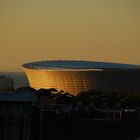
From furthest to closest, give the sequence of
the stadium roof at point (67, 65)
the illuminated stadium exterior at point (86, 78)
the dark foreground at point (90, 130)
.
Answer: the stadium roof at point (67, 65) < the illuminated stadium exterior at point (86, 78) < the dark foreground at point (90, 130)

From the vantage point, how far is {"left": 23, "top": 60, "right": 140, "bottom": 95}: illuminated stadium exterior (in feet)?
223

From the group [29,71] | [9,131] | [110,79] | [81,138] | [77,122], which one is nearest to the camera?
[9,131]

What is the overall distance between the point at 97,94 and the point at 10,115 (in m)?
38.2

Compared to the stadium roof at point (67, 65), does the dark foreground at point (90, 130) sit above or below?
above

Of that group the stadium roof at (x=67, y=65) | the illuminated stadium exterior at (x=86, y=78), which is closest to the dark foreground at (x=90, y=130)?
the illuminated stadium exterior at (x=86, y=78)

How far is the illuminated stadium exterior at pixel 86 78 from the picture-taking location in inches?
2675

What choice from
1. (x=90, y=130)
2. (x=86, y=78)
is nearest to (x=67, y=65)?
(x=86, y=78)

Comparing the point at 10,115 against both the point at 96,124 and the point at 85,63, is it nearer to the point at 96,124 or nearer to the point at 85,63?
the point at 96,124

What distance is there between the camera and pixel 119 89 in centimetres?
6931

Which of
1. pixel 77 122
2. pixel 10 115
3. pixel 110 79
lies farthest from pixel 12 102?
pixel 110 79

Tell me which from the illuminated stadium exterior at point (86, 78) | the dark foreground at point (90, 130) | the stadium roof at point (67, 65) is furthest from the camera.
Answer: the stadium roof at point (67, 65)

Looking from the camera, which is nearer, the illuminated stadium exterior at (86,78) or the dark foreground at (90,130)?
the dark foreground at (90,130)

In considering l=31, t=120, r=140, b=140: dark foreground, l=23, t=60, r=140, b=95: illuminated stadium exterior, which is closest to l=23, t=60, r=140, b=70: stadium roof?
l=23, t=60, r=140, b=95: illuminated stadium exterior

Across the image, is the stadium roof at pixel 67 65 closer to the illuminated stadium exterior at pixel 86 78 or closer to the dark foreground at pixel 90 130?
the illuminated stadium exterior at pixel 86 78
